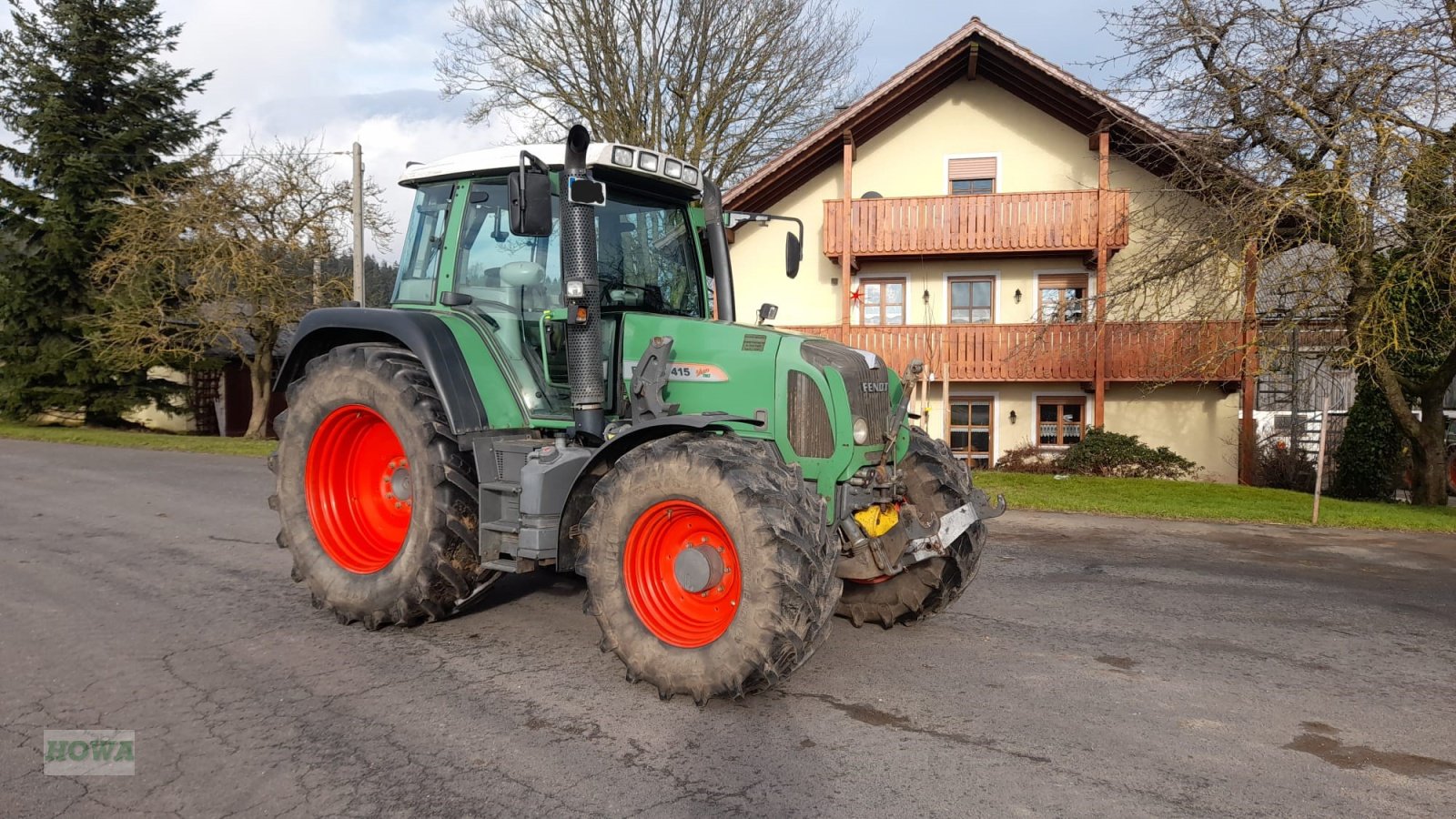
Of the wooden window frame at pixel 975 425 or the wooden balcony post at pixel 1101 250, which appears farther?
the wooden window frame at pixel 975 425

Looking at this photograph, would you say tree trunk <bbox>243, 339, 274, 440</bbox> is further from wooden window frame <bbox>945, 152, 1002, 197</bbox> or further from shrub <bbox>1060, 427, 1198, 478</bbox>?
shrub <bbox>1060, 427, 1198, 478</bbox>

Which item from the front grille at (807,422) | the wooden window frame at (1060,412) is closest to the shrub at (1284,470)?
the wooden window frame at (1060,412)

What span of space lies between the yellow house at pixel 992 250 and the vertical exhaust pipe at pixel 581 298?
1403cm

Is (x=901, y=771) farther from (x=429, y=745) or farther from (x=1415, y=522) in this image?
(x=1415, y=522)

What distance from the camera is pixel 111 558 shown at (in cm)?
756

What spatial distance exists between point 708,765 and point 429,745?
1.13m

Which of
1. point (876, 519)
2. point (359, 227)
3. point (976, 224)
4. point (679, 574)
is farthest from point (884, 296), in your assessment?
Answer: point (679, 574)

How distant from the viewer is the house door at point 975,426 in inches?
830

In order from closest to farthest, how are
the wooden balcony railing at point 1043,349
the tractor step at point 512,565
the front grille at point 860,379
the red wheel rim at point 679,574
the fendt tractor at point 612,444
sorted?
the fendt tractor at point 612,444 → the red wheel rim at point 679,574 → the front grille at point 860,379 → the tractor step at point 512,565 → the wooden balcony railing at point 1043,349

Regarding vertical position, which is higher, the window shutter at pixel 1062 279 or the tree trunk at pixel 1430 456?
the window shutter at pixel 1062 279

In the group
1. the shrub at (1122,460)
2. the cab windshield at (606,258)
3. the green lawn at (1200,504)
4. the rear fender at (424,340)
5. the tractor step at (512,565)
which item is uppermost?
the cab windshield at (606,258)

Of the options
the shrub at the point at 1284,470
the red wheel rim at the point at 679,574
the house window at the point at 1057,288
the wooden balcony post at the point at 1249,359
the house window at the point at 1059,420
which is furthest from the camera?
the house window at the point at 1059,420

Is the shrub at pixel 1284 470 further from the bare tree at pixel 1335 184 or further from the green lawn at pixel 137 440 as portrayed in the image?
the green lawn at pixel 137 440

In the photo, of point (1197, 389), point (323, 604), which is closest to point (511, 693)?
point (323, 604)
